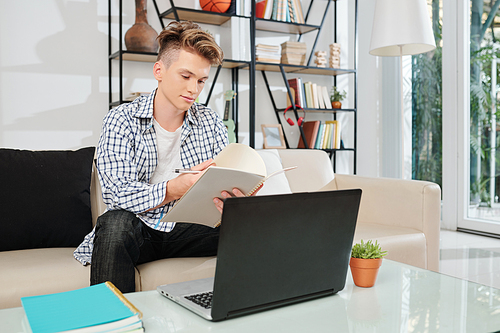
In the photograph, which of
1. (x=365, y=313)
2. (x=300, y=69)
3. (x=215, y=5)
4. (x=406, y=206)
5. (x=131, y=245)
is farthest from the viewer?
(x=300, y=69)

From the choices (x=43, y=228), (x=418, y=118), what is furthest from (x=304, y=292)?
(x=418, y=118)

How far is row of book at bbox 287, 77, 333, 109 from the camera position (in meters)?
3.89

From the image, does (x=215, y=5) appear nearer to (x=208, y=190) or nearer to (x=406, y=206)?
(x=406, y=206)

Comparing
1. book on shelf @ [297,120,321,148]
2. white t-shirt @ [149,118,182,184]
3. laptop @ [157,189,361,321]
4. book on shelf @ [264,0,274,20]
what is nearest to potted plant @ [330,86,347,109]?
book on shelf @ [297,120,321,148]

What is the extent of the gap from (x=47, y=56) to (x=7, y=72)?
28 cm

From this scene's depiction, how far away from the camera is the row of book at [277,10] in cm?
367

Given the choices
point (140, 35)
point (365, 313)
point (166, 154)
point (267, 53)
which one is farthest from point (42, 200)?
point (267, 53)

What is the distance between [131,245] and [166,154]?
0.41 meters

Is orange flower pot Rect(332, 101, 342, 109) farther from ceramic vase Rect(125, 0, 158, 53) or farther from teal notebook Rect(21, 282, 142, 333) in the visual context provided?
teal notebook Rect(21, 282, 142, 333)

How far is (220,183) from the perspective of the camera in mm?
1144

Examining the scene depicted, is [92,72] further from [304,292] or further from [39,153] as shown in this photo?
[304,292]

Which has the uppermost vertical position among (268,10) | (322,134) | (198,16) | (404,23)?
(268,10)

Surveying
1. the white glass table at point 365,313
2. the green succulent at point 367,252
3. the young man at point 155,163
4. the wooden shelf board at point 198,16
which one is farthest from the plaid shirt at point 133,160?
the wooden shelf board at point 198,16

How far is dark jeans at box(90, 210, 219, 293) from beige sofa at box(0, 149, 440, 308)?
0.14 feet
